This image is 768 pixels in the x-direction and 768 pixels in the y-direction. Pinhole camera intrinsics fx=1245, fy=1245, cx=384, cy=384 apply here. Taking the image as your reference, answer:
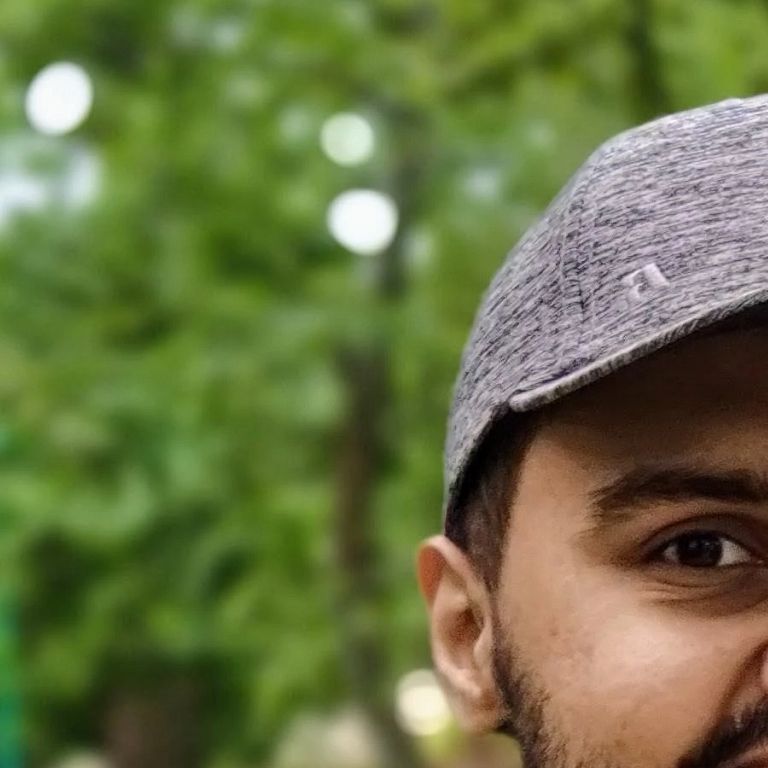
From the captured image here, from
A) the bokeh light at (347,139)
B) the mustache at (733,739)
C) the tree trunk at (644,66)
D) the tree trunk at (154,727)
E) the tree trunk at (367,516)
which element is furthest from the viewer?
the tree trunk at (154,727)

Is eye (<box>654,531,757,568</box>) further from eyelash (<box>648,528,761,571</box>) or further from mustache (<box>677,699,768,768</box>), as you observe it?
mustache (<box>677,699,768,768</box>)

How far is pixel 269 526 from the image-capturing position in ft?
10.2

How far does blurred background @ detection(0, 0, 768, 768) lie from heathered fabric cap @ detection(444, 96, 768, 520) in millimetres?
1519

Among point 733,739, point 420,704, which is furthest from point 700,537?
point 420,704

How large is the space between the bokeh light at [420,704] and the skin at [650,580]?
2308 millimetres

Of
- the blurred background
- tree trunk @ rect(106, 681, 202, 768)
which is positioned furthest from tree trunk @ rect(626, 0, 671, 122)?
tree trunk @ rect(106, 681, 202, 768)

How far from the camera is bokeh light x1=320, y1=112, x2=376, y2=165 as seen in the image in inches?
115

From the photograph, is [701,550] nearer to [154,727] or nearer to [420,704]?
[154,727]

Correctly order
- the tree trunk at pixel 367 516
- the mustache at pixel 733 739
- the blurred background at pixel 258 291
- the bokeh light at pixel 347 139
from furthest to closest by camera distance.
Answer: the tree trunk at pixel 367 516 → the bokeh light at pixel 347 139 → the blurred background at pixel 258 291 → the mustache at pixel 733 739

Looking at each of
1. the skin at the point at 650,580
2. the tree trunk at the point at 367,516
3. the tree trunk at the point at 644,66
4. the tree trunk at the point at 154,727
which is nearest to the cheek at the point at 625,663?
the skin at the point at 650,580

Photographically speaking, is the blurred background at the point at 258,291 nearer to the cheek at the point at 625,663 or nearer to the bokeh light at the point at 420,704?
the bokeh light at the point at 420,704

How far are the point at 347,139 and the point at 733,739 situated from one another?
2.44 metres

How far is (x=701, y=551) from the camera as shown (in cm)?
83

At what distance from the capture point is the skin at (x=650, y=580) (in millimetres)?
771
